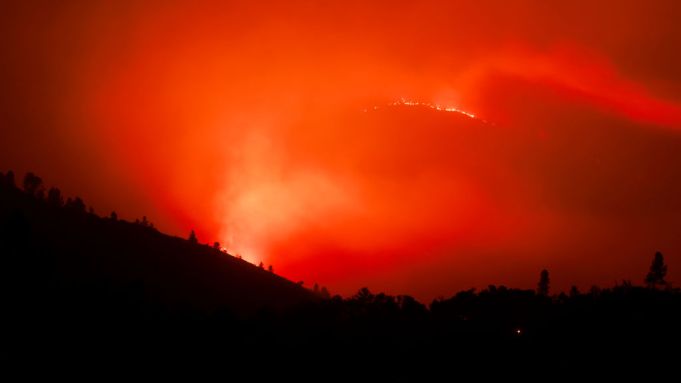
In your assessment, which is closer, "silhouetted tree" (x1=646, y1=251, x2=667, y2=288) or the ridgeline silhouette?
the ridgeline silhouette

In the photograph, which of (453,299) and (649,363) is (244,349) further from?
(453,299)

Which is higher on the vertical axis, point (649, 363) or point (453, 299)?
point (453, 299)

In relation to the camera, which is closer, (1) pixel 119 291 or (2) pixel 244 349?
(2) pixel 244 349

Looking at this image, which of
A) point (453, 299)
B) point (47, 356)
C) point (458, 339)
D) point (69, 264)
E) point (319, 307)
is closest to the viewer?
point (47, 356)

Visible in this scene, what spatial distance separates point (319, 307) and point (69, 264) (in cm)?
5824

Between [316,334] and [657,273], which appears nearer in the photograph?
[316,334]

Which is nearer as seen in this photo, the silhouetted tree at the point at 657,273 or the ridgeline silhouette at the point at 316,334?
the ridgeline silhouette at the point at 316,334

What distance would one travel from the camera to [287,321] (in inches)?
4510

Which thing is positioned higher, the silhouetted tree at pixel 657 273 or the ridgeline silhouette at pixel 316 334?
the silhouetted tree at pixel 657 273

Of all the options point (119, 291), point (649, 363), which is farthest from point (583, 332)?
point (119, 291)

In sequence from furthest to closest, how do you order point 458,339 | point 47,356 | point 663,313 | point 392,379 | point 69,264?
point 69,264 < point 663,313 < point 458,339 < point 392,379 < point 47,356

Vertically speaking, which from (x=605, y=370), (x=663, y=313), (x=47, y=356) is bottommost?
(x=47, y=356)

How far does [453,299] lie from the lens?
176500 millimetres

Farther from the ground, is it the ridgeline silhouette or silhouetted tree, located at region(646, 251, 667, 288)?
→ silhouetted tree, located at region(646, 251, 667, 288)
